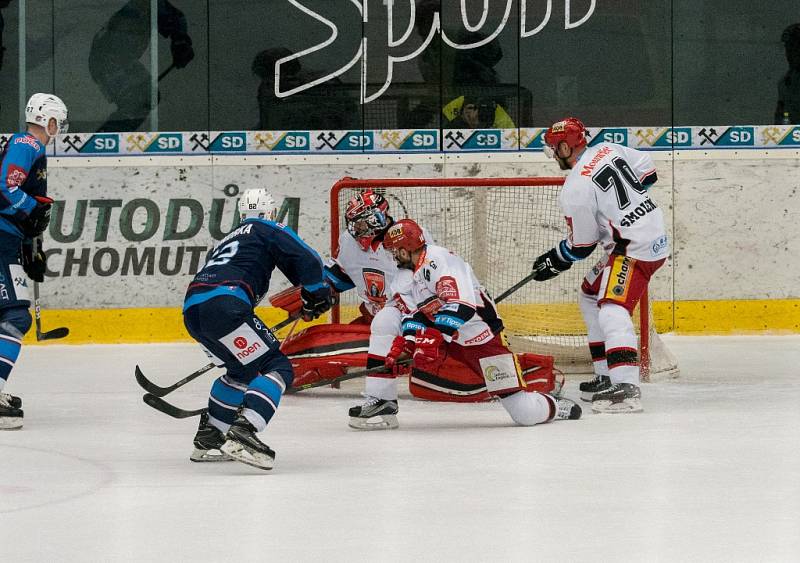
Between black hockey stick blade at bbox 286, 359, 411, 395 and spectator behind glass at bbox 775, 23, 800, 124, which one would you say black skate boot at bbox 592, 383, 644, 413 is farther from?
spectator behind glass at bbox 775, 23, 800, 124

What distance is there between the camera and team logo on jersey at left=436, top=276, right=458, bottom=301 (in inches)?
197

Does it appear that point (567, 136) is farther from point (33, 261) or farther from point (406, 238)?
point (33, 261)

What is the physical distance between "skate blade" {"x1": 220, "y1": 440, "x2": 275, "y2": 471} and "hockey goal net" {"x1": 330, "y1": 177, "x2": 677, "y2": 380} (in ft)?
9.02

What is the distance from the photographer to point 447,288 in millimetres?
5023

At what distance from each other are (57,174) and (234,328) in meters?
4.65

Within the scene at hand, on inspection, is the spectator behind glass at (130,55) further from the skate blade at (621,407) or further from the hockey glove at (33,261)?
the skate blade at (621,407)

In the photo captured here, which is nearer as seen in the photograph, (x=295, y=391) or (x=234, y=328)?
(x=234, y=328)

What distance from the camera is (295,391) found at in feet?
20.6

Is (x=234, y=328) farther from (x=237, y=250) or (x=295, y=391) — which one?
(x=295, y=391)

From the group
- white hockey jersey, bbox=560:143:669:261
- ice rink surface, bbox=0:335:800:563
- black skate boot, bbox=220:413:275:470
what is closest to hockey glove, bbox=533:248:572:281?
white hockey jersey, bbox=560:143:669:261

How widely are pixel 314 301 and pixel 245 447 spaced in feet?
2.46

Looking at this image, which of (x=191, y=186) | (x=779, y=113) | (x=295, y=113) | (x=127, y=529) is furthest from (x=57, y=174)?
(x=127, y=529)

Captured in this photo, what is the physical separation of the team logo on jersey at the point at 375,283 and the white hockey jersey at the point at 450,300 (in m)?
0.87

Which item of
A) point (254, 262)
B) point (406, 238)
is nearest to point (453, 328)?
point (406, 238)
